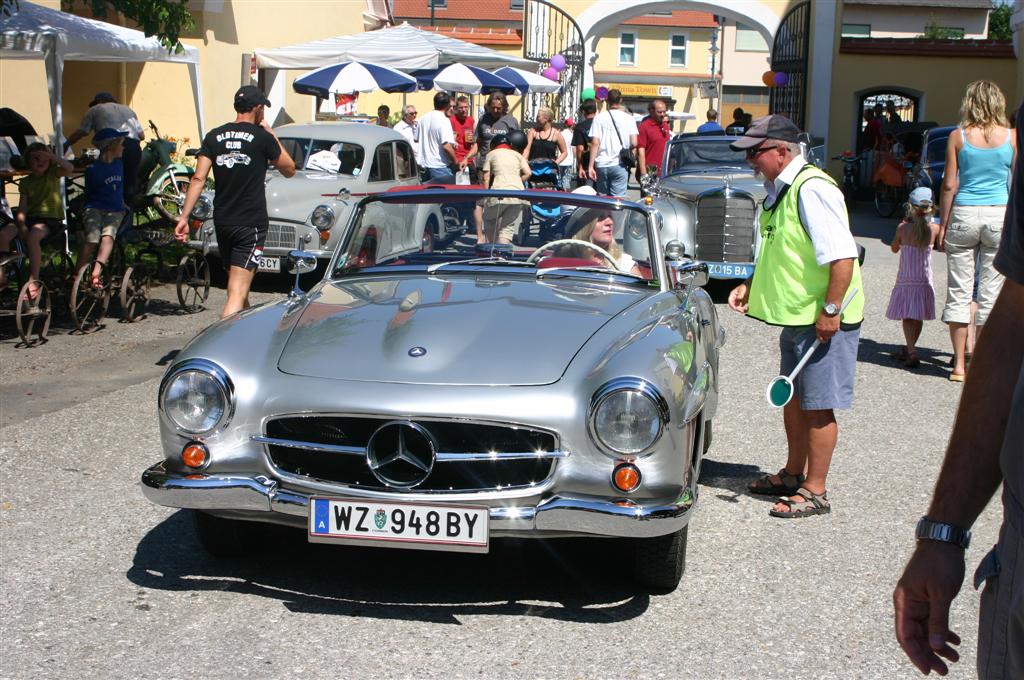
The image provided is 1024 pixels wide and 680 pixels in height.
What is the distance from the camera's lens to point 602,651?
4062 mm

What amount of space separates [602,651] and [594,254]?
2170 mm

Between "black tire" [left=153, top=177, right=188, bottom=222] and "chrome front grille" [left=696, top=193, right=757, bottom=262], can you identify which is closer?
"black tire" [left=153, top=177, right=188, bottom=222]

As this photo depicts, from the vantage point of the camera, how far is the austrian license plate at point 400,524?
4.02 m

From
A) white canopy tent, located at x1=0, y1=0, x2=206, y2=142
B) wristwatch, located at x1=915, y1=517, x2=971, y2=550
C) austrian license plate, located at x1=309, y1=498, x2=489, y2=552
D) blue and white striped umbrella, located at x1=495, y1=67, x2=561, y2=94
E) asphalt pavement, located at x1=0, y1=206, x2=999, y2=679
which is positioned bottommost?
asphalt pavement, located at x1=0, y1=206, x2=999, y2=679

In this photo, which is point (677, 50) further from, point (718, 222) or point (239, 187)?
point (239, 187)

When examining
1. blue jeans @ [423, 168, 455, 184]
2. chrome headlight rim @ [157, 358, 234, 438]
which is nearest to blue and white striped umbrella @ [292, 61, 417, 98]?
blue jeans @ [423, 168, 455, 184]

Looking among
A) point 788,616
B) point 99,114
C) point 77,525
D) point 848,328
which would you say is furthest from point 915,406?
point 99,114

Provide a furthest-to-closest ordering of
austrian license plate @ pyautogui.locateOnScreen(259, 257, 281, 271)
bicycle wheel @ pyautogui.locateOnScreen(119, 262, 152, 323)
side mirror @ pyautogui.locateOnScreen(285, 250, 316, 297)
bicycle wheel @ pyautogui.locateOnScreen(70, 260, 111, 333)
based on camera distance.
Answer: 1. austrian license plate @ pyautogui.locateOnScreen(259, 257, 281, 271)
2. bicycle wheel @ pyautogui.locateOnScreen(119, 262, 152, 323)
3. bicycle wheel @ pyautogui.locateOnScreen(70, 260, 111, 333)
4. side mirror @ pyautogui.locateOnScreen(285, 250, 316, 297)

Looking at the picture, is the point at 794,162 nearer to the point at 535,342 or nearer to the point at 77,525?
the point at 535,342

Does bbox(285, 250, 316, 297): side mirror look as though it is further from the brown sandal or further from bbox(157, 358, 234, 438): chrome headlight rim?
the brown sandal

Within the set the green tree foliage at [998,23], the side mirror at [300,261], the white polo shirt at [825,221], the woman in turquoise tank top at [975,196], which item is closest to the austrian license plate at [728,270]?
the woman in turquoise tank top at [975,196]

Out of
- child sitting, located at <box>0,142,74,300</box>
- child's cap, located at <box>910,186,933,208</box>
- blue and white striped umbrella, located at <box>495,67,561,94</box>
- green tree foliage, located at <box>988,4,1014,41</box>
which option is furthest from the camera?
green tree foliage, located at <box>988,4,1014,41</box>

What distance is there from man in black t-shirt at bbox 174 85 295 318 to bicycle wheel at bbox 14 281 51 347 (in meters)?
1.60

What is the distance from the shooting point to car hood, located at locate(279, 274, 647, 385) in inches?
167
